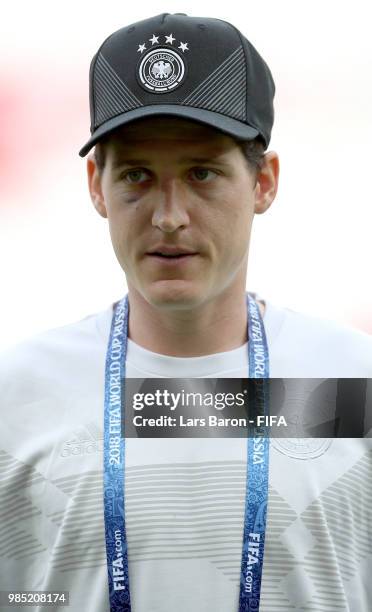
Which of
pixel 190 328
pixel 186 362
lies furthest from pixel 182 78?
pixel 186 362

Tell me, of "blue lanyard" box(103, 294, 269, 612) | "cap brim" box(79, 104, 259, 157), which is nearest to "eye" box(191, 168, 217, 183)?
"cap brim" box(79, 104, 259, 157)

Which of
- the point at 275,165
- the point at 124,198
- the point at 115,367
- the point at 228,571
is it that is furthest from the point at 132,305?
the point at 228,571

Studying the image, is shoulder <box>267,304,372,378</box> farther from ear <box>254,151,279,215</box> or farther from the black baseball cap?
Result: the black baseball cap

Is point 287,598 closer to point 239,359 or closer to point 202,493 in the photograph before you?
point 202,493

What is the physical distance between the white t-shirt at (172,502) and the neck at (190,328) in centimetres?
6

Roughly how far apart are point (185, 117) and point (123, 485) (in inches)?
49.6

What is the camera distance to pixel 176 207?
301 cm

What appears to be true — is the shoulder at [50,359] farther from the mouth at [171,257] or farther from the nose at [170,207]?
the nose at [170,207]

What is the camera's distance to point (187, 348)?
11.0ft

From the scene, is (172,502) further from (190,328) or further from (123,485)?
(190,328)

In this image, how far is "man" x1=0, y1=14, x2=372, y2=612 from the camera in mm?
3018

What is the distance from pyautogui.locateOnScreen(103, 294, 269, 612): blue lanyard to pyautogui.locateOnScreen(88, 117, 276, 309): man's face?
13.0 inches

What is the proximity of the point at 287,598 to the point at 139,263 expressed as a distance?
4.08 feet

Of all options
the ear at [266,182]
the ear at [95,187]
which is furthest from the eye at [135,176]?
the ear at [266,182]
